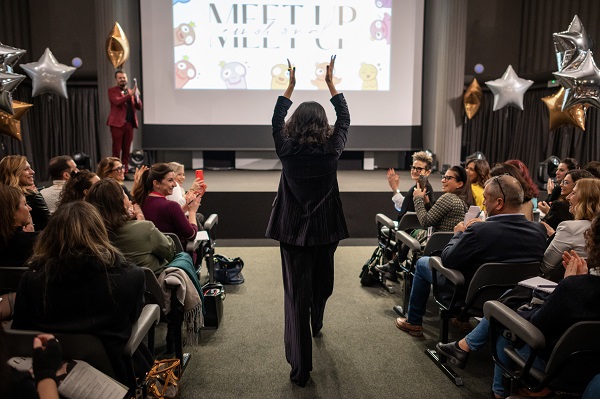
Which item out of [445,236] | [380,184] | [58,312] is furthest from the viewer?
[380,184]

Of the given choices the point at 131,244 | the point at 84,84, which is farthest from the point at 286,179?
the point at 84,84

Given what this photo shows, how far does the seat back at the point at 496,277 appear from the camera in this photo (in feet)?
8.02

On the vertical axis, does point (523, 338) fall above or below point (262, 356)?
above

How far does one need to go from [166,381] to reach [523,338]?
1.57 meters

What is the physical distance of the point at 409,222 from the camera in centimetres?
392

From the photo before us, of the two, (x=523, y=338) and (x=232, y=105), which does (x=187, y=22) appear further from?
(x=523, y=338)

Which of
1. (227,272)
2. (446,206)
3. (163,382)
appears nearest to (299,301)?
(163,382)

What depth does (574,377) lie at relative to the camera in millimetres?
1858

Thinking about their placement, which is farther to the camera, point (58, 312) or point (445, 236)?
Result: point (445, 236)

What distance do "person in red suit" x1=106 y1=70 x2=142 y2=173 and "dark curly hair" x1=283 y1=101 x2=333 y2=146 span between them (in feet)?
16.5

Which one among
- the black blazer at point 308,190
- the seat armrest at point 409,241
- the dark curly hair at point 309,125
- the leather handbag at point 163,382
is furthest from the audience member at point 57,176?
the seat armrest at point 409,241

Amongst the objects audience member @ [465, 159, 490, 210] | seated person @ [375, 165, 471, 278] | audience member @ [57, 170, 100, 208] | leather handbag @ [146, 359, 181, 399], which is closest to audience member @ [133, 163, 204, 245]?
audience member @ [57, 170, 100, 208]

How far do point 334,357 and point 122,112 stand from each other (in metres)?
5.31

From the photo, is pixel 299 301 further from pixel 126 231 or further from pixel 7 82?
pixel 7 82
